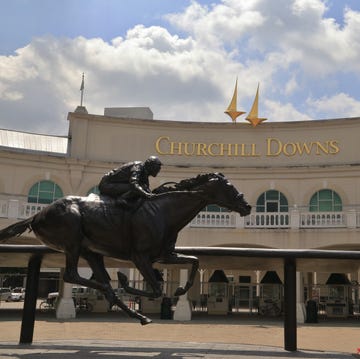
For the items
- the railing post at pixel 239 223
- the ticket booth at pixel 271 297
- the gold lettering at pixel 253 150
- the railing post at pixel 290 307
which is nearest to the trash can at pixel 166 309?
the railing post at pixel 239 223

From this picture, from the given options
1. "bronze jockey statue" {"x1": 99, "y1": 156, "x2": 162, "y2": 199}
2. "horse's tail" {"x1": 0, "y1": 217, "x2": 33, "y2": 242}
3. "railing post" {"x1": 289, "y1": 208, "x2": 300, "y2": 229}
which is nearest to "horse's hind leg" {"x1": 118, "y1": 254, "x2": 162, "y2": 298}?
"bronze jockey statue" {"x1": 99, "y1": 156, "x2": 162, "y2": 199}

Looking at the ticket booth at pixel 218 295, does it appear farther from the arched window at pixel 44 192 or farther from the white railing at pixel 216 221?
the arched window at pixel 44 192

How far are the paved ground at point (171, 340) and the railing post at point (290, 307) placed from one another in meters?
0.21

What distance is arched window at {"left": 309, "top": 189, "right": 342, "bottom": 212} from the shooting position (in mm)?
29969

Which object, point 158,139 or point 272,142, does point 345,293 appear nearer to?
point 272,142

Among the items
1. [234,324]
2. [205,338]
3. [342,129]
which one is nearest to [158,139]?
[342,129]

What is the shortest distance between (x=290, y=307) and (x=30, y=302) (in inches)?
195

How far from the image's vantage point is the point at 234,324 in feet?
75.7

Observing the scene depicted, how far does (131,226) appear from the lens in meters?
7.57

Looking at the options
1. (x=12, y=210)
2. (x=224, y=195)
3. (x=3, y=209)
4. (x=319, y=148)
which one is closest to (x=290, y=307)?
(x=224, y=195)

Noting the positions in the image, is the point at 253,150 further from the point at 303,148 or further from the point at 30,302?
the point at 30,302

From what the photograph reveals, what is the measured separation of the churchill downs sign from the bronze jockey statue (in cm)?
2407

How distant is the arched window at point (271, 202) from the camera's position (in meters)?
30.7

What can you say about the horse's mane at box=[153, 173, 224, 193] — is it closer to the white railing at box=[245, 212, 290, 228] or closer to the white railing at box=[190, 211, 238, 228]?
the white railing at box=[190, 211, 238, 228]
